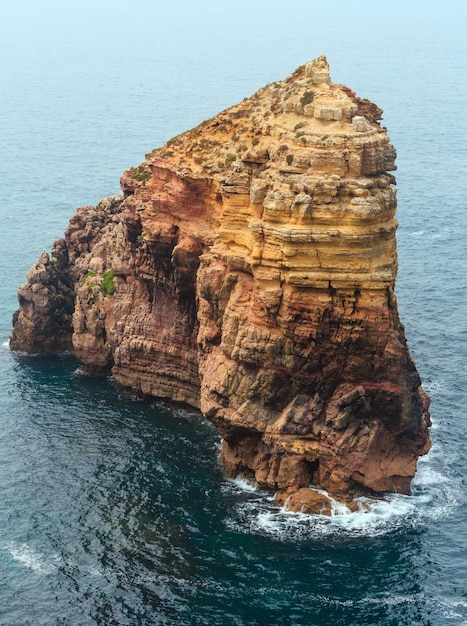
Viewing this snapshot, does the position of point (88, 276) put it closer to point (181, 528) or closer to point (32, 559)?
point (181, 528)

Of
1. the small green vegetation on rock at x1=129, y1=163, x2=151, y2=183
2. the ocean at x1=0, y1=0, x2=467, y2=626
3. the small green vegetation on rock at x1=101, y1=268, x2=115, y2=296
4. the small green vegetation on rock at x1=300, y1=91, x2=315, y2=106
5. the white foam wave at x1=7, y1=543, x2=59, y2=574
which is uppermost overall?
the small green vegetation on rock at x1=300, y1=91, x2=315, y2=106

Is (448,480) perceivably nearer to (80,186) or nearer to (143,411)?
(143,411)

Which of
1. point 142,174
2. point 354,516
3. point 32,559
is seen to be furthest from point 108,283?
point 354,516

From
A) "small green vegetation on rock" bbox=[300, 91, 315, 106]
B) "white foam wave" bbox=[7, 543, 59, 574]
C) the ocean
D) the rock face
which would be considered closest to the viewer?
the ocean

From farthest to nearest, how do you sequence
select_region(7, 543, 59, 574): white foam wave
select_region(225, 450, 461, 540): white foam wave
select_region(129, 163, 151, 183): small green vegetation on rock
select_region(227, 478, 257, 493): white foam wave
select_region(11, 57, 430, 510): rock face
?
1. select_region(129, 163, 151, 183): small green vegetation on rock
2. select_region(227, 478, 257, 493): white foam wave
3. select_region(225, 450, 461, 540): white foam wave
4. select_region(11, 57, 430, 510): rock face
5. select_region(7, 543, 59, 574): white foam wave

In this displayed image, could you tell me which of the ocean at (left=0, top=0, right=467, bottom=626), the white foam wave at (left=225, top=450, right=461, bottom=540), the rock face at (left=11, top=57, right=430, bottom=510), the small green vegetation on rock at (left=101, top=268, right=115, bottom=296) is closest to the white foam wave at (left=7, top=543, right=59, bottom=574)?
the ocean at (left=0, top=0, right=467, bottom=626)

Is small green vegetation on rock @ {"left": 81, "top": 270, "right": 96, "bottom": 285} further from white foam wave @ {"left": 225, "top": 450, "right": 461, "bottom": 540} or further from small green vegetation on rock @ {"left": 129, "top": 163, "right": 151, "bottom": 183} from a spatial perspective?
white foam wave @ {"left": 225, "top": 450, "right": 461, "bottom": 540}

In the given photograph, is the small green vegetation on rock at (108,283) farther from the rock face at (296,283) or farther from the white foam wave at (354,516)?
the white foam wave at (354,516)
